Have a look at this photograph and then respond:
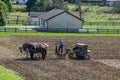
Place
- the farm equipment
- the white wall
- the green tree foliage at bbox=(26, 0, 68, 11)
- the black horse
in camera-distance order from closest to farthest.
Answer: the black horse → the farm equipment → the white wall → the green tree foliage at bbox=(26, 0, 68, 11)

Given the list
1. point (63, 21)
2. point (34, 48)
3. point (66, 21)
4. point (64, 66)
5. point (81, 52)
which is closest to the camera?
point (64, 66)

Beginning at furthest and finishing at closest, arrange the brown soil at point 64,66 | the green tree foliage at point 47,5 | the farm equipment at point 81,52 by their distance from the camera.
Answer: the green tree foliage at point 47,5 < the farm equipment at point 81,52 < the brown soil at point 64,66

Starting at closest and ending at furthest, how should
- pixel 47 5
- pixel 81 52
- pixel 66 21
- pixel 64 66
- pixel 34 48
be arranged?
pixel 64 66
pixel 34 48
pixel 81 52
pixel 66 21
pixel 47 5

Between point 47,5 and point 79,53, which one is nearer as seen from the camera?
point 79,53

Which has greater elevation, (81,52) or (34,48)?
(34,48)

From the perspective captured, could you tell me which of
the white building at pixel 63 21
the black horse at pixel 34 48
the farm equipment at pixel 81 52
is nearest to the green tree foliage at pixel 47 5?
the white building at pixel 63 21

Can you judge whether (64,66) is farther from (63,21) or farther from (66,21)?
(63,21)

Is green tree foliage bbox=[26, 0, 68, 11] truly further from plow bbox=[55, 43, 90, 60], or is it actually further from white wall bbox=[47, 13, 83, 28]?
plow bbox=[55, 43, 90, 60]

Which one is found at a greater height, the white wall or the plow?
the plow

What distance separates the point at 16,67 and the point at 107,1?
158685 mm

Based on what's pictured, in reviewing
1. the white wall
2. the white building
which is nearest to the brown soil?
the white building

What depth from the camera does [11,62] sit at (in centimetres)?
3022

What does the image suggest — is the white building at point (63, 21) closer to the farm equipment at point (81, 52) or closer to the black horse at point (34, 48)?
the farm equipment at point (81, 52)

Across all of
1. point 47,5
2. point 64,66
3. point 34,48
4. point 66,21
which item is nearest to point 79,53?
point 34,48
